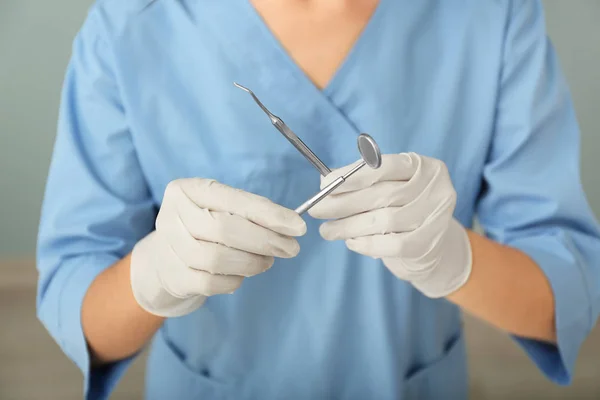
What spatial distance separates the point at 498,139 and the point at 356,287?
0.82ft

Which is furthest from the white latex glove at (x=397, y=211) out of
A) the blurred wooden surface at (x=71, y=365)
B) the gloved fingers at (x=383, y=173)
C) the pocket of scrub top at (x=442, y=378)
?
the blurred wooden surface at (x=71, y=365)

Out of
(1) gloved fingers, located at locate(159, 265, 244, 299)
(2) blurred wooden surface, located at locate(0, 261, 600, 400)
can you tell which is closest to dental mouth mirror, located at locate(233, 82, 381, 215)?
(1) gloved fingers, located at locate(159, 265, 244, 299)

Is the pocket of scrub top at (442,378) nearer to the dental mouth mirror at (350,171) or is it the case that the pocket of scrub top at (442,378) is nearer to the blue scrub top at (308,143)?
the blue scrub top at (308,143)

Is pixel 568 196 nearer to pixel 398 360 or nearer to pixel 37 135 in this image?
pixel 398 360

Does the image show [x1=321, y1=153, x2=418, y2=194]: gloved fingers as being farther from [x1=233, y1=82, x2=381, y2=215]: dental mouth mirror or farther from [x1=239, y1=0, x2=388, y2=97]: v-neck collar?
[x1=239, y1=0, x2=388, y2=97]: v-neck collar

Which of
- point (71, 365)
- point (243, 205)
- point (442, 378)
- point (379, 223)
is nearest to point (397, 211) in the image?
point (379, 223)

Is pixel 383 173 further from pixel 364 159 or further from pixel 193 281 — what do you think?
pixel 193 281

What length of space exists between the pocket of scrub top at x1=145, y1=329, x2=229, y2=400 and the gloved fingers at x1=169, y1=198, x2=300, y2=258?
268 mm

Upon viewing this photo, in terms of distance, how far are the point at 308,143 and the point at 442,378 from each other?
14.5 inches

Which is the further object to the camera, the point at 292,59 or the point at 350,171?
the point at 292,59

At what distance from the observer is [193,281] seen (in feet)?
1.88

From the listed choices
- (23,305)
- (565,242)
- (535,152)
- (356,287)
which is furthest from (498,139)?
(23,305)

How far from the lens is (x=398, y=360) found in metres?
0.73

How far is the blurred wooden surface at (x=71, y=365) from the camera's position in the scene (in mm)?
1419
